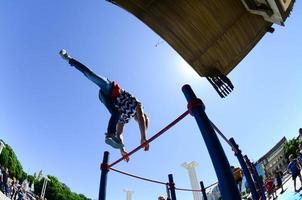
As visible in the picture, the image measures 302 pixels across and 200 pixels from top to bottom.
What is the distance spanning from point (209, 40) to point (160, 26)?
4.96 ft

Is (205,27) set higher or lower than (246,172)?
higher

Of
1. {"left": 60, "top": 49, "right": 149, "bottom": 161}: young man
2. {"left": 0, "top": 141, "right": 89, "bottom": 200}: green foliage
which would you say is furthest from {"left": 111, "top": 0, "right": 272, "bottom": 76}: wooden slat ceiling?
{"left": 0, "top": 141, "right": 89, "bottom": 200}: green foliage

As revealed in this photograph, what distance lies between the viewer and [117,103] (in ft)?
16.6

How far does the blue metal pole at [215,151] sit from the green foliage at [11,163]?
49.0 m

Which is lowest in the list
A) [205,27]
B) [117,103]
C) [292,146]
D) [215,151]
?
[215,151]

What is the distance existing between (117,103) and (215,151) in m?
2.86

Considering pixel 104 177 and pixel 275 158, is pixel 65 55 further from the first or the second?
pixel 275 158

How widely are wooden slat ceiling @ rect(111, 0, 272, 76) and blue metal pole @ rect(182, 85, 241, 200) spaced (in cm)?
501

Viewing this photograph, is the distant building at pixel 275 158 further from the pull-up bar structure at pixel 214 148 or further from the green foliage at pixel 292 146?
the pull-up bar structure at pixel 214 148

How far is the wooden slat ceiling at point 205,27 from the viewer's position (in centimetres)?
752

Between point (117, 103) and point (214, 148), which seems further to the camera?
point (117, 103)

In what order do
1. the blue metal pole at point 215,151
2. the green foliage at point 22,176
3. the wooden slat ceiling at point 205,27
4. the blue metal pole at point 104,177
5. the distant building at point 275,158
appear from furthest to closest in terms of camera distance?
the distant building at point 275,158, the green foliage at point 22,176, the wooden slat ceiling at point 205,27, the blue metal pole at point 104,177, the blue metal pole at point 215,151

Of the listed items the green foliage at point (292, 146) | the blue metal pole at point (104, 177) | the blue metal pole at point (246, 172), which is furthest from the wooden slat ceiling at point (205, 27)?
the green foliage at point (292, 146)

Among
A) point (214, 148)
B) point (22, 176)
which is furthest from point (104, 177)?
point (22, 176)
